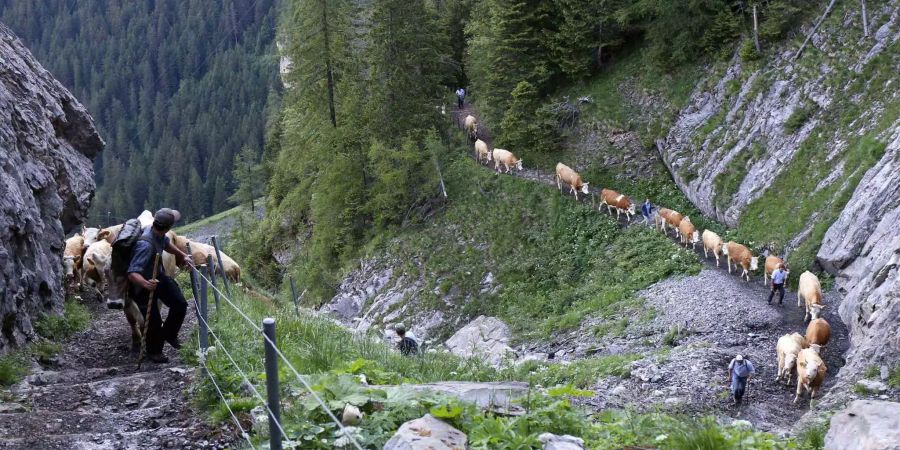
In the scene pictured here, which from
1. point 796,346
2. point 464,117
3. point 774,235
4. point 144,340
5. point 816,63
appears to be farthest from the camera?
point 464,117

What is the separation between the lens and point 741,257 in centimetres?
2127

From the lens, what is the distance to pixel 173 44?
158375 millimetres

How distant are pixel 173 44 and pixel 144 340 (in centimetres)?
16455

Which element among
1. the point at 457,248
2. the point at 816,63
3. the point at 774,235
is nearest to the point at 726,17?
the point at 816,63

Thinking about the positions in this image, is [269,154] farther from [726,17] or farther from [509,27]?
[726,17]

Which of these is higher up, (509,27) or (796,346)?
(509,27)

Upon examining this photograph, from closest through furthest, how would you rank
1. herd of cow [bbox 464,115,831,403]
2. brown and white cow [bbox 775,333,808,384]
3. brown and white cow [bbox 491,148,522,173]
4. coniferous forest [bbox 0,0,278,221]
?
1. herd of cow [bbox 464,115,831,403]
2. brown and white cow [bbox 775,333,808,384]
3. brown and white cow [bbox 491,148,522,173]
4. coniferous forest [bbox 0,0,278,221]

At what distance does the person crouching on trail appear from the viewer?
8.85m

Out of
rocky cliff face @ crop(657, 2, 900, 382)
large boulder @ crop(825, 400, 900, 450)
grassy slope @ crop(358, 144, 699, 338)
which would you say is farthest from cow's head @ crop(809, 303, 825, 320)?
large boulder @ crop(825, 400, 900, 450)

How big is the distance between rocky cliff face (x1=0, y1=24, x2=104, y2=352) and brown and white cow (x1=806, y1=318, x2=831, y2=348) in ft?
47.1

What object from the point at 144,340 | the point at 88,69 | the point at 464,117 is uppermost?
the point at 88,69

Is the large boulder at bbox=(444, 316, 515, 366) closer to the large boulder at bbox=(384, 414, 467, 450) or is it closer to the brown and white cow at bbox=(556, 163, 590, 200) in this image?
the brown and white cow at bbox=(556, 163, 590, 200)

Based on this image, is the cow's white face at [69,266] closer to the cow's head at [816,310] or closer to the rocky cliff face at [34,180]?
the rocky cliff face at [34,180]

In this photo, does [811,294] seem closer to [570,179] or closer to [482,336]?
[482,336]
